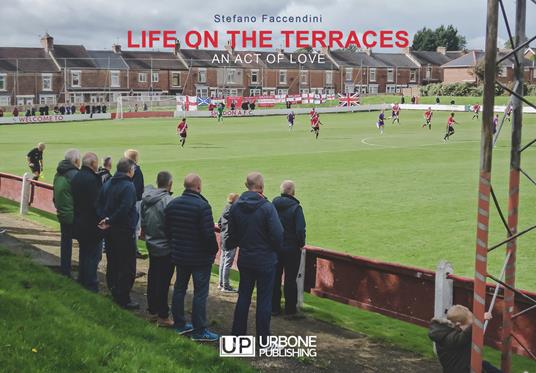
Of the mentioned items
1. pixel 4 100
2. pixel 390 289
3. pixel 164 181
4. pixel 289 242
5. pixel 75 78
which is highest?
pixel 75 78

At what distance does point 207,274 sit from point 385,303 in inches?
110

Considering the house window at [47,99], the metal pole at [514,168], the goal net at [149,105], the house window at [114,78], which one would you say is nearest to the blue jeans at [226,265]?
the metal pole at [514,168]

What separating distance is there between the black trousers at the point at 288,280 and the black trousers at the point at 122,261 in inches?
79.2

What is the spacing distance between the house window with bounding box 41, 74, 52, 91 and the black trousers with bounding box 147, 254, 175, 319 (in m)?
86.5

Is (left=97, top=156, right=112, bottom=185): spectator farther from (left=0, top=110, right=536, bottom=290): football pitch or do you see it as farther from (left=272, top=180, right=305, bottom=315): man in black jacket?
(left=0, top=110, right=536, bottom=290): football pitch

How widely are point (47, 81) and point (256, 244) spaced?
88.3m

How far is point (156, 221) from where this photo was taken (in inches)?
343

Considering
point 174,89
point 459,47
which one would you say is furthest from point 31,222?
point 459,47

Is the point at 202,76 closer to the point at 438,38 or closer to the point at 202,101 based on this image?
the point at 202,101

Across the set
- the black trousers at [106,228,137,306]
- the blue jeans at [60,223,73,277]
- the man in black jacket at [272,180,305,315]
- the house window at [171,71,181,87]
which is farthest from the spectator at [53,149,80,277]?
the house window at [171,71,181,87]

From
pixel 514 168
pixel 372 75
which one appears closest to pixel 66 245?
pixel 514 168

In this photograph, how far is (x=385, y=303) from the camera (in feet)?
31.6

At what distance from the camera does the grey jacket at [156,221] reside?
8.62 meters

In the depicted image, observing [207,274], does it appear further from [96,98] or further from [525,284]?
[96,98]
